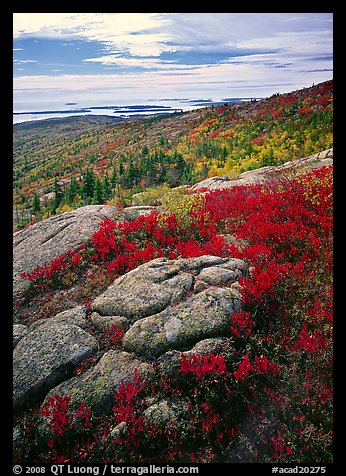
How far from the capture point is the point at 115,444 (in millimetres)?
4836

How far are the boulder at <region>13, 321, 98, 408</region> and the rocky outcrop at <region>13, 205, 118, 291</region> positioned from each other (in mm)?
2003

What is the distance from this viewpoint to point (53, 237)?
9398mm

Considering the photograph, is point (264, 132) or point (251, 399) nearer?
point (251, 399)

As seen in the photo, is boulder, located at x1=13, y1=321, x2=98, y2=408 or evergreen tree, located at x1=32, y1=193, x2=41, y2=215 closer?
boulder, located at x1=13, y1=321, x2=98, y2=408

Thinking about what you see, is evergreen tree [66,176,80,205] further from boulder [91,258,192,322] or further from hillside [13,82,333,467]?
boulder [91,258,192,322]

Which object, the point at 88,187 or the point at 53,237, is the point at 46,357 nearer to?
the point at 53,237

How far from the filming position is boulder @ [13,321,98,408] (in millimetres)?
5480

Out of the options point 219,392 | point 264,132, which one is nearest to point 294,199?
point 219,392

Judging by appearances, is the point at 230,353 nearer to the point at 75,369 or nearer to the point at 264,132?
the point at 75,369

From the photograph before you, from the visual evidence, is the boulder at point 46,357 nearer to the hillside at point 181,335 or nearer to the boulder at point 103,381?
the hillside at point 181,335

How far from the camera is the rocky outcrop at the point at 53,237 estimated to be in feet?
27.9

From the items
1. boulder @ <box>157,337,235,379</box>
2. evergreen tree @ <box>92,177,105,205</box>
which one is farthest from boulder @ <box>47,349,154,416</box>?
evergreen tree @ <box>92,177,105,205</box>

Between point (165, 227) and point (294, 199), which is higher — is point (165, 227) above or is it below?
below

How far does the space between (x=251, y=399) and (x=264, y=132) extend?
1782 cm
